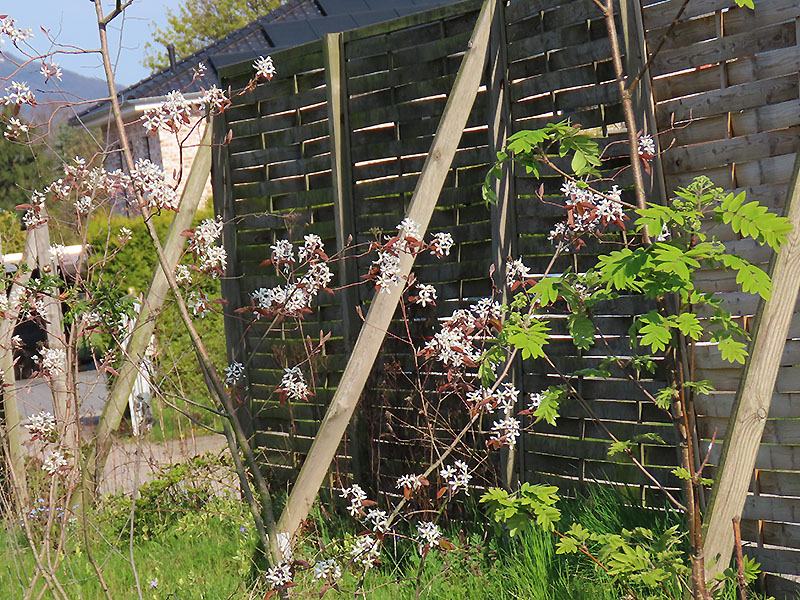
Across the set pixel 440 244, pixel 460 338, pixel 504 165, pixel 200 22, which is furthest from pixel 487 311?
pixel 200 22

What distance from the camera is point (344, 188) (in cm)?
436

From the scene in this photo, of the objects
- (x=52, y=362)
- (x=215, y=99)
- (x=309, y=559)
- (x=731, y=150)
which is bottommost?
(x=309, y=559)

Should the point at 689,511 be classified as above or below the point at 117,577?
above

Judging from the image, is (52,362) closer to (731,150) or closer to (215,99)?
(215,99)

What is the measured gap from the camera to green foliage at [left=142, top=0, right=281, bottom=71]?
1549 inches

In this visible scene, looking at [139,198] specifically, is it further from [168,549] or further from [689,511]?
A: [168,549]

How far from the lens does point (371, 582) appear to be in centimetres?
351

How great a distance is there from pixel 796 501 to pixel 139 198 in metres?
2.29

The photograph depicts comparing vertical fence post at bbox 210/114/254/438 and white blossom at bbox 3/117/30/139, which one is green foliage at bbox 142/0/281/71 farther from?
white blossom at bbox 3/117/30/139

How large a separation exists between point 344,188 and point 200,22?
38588 millimetres

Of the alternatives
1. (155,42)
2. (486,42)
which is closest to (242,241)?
(486,42)

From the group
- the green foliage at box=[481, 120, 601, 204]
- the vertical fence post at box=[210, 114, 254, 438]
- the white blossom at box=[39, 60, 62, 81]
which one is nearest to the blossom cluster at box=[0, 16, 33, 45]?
the white blossom at box=[39, 60, 62, 81]

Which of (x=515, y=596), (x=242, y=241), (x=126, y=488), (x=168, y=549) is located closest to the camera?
(x=515, y=596)

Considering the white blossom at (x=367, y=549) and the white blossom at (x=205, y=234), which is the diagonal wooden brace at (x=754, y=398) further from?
the white blossom at (x=205, y=234)
